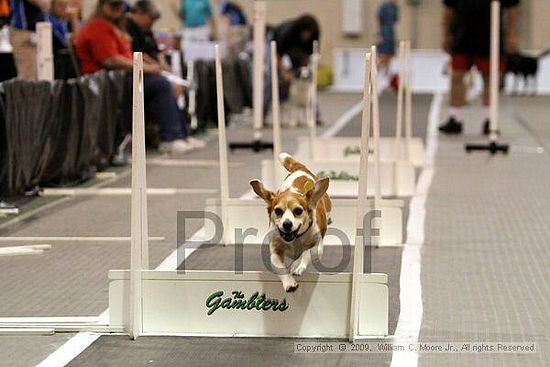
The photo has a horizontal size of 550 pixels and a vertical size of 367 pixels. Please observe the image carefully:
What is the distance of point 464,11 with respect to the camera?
15.4 m

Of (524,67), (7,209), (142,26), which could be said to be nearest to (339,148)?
(142,26)

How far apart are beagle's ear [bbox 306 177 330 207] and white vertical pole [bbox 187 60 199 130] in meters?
9.97

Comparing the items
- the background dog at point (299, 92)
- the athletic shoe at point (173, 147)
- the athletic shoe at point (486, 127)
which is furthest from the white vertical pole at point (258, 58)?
the background dog at point (299, 92)

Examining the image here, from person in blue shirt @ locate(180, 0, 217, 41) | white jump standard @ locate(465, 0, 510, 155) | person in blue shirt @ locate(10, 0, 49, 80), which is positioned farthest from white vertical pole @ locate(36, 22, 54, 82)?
person in blue shirt @ locate(180, 0, 217, 41)

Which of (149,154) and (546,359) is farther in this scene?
(149,154)

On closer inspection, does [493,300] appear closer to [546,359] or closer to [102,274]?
[546,359]

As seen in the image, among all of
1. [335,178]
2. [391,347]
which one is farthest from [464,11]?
[391,347]

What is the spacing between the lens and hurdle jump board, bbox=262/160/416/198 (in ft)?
30.8

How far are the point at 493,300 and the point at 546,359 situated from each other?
1.13m

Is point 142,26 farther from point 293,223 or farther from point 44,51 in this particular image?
point 293,223

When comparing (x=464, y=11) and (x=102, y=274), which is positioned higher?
(x=464, y=11)

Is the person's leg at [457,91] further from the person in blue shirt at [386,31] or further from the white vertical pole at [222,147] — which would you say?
the person in blue shirt at [386,31]

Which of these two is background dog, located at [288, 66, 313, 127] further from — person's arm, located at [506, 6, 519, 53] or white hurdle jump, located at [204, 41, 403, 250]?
white hurdle jump, located at [204, 41, 403, 250]

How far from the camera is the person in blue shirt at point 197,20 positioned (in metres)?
18.5
